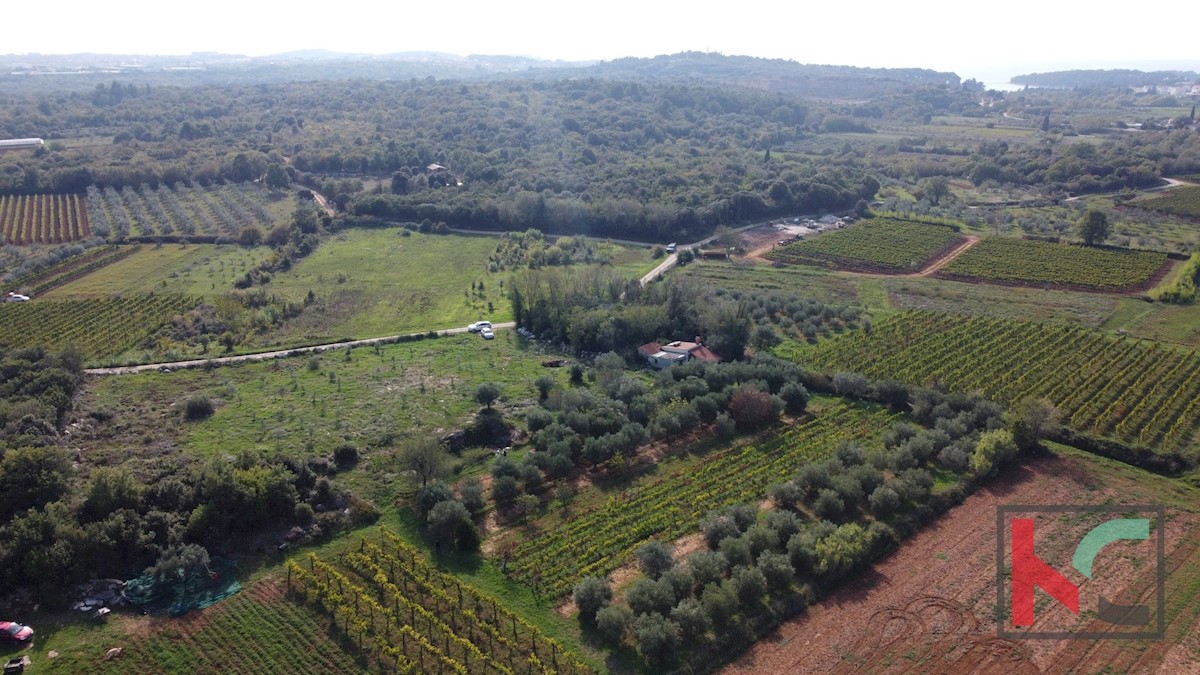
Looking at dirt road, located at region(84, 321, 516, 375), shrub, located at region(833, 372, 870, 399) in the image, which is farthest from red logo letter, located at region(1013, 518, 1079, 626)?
dirt road, located at region(84, 321, 516, 375)

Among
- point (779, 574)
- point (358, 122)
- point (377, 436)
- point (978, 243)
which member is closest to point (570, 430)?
point (377, 436)

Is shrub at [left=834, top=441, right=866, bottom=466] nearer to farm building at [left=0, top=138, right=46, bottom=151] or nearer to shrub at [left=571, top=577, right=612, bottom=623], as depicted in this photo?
shrub at [left=571, top=577, right=612, bottom=623]

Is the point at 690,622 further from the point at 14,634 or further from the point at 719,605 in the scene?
the point at 14,634

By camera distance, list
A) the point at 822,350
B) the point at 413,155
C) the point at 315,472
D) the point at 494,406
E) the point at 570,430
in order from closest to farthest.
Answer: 1. the point at 315,472
2. the point at 570,430
3. the point at 494,406
4. the point at 822,350
5. the point at 413,155

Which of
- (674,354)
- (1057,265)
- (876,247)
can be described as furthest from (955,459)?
(876,247)

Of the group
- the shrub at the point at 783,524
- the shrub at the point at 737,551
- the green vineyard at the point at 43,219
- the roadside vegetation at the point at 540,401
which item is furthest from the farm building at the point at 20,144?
the shrub at the point at 783,524

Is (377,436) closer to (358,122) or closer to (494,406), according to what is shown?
(494,406)
